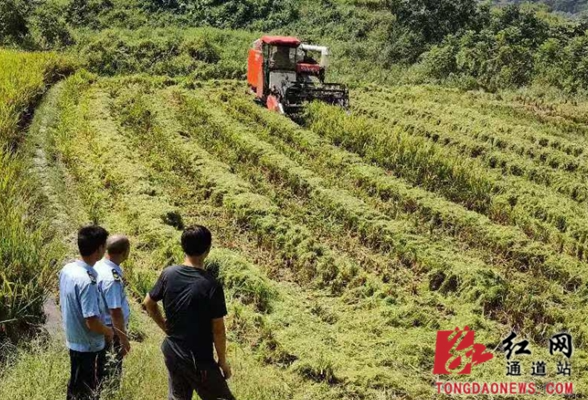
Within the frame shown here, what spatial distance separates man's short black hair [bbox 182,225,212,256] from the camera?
325cm

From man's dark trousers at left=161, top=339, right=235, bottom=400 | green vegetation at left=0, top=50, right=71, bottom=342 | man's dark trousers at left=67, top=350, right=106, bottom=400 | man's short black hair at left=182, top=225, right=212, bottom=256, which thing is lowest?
green vegetation at left=0, top=50, right=71, bottom=342

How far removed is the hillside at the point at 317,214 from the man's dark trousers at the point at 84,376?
214 millimetres

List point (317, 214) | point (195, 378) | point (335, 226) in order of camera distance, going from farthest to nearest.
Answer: point (317, 214) < point (335, 226) < point (195, 378)

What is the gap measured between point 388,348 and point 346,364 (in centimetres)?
52

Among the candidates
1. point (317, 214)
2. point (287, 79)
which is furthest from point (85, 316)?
point (287, 79)

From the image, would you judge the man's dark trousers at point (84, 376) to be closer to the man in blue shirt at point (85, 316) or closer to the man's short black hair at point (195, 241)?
the man in blue shirt at point (85, 316)

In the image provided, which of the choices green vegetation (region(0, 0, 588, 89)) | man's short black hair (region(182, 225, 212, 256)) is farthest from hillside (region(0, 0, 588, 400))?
man's short black hair (region(182, 225, 212, 256))

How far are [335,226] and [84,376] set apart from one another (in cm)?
493

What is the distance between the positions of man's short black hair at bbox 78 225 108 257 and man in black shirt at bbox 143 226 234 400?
470mm

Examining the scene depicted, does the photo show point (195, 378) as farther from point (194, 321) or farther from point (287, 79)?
point (287, 79)

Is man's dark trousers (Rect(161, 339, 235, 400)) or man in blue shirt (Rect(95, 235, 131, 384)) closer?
man's dark trousers (Rect(161, 339, 235, 400))

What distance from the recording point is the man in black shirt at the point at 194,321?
326 centimetres

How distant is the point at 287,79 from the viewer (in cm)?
→ 1523

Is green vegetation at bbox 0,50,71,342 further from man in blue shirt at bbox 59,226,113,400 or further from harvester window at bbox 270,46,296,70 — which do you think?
harvester window at bbox 270,46,296,70
